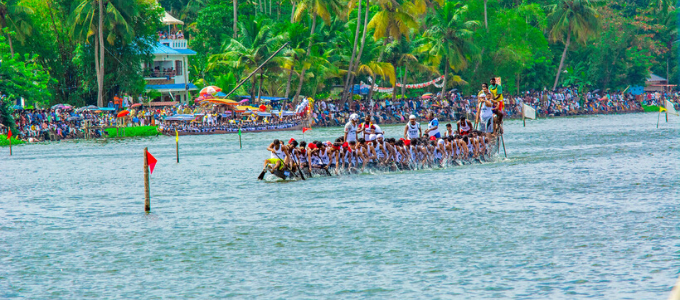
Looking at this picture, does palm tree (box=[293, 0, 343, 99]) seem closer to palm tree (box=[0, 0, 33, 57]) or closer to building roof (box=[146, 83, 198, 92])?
building roof (box=[146, 83, 198, 92])

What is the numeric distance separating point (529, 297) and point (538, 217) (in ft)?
25.8

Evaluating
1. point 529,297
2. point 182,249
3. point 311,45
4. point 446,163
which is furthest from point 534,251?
point 311,45

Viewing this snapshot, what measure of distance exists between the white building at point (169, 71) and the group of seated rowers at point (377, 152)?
145 ft

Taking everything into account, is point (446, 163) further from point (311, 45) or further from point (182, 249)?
point (311, 45)

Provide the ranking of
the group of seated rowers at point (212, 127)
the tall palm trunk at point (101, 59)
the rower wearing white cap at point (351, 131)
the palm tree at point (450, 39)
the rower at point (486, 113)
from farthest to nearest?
the palm tree at point (450, 39) → the tall palm trunk at point (101, 59) → the group of seated rowers at point (212, 127) → the rower at point (486, 113) → the rower wearing white cap at point (351, 131)

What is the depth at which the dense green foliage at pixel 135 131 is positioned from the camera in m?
59.1

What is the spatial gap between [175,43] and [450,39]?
82.8 feet

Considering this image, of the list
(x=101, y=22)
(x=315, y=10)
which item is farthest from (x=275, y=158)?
(x=315, y=10)

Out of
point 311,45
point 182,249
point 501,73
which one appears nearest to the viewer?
point 182,249

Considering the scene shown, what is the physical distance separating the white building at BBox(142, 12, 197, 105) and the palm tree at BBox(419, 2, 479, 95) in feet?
70.6

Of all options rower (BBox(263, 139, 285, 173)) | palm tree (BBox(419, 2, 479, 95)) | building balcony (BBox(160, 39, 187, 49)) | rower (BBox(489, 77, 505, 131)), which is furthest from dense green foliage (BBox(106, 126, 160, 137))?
rower (BBox(489, 77, 505, 131))

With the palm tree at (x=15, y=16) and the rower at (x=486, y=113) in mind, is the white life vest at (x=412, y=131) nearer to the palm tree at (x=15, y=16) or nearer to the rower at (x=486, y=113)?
the rower at (x=486, y=113)

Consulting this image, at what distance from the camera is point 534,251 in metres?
16.9

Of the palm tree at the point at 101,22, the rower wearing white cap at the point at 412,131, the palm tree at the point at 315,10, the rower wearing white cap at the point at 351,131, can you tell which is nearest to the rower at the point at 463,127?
the rower wearing white cap at the point at 412,131
